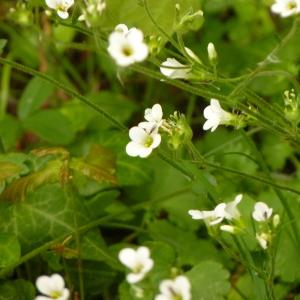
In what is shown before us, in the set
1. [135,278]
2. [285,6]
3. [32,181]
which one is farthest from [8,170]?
[285,6]

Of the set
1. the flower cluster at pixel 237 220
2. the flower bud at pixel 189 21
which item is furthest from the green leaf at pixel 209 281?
the flower bud at pixel 189 21

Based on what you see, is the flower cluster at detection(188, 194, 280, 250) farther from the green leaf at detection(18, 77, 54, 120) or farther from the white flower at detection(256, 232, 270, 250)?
the green leaf at detection(18, 77, 54, 120)

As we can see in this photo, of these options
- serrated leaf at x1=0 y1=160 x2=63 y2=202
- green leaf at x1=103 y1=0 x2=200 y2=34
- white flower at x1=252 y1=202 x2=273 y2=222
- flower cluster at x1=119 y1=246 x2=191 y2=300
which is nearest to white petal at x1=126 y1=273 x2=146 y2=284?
flower cluster at x1=119 y1=246 x2=191 y2=300

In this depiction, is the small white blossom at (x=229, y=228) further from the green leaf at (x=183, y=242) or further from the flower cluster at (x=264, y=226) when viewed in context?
the green leaf at (x=183, y=242)

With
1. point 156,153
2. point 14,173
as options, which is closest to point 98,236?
point 14,173

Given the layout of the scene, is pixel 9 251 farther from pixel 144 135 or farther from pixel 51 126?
pixel 51 126

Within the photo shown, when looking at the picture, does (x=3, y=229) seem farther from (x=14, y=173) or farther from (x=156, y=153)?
(x=156, y=153)
